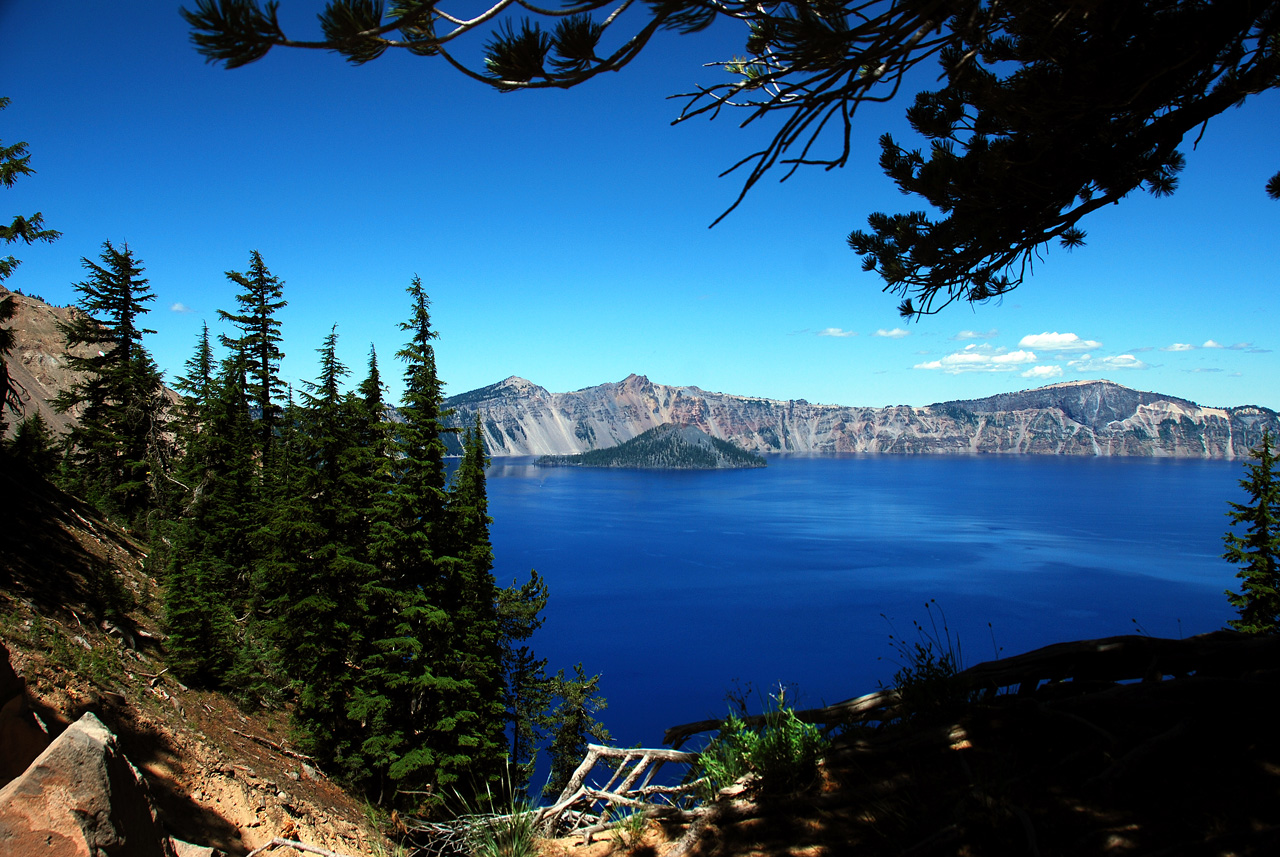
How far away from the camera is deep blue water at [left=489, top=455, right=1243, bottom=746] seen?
3541cm

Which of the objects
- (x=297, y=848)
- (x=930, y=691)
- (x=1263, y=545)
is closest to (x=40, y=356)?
(x=297, y=848)

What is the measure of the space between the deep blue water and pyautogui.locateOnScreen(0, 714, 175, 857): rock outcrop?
6.24 meters

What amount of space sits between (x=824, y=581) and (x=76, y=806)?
183ft

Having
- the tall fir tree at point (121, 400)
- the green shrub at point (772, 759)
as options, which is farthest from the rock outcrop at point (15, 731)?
the tall fir tree at point (121, 400)

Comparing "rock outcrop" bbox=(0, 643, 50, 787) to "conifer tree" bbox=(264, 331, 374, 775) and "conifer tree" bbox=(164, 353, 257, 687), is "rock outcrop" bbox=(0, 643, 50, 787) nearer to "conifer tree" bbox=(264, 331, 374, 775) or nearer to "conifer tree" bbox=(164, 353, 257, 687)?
"conifer tree" bbox=(264, 331, 374, 775)

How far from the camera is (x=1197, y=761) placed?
2967 mm

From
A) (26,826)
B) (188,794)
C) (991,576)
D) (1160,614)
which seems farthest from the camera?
(991,576)

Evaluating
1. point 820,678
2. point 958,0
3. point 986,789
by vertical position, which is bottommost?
point 820,678

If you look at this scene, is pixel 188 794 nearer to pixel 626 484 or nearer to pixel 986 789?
pixel 986 789

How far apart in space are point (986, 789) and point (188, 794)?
280 inches

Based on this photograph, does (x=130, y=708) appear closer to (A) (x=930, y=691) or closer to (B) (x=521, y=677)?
(A) (x=930, y=691)

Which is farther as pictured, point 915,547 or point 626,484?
point 626,484

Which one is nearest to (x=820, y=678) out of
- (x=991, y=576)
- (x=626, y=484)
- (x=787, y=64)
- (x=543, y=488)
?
(x=991, y=576)

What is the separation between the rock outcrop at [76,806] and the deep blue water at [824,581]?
6241 millimetres
